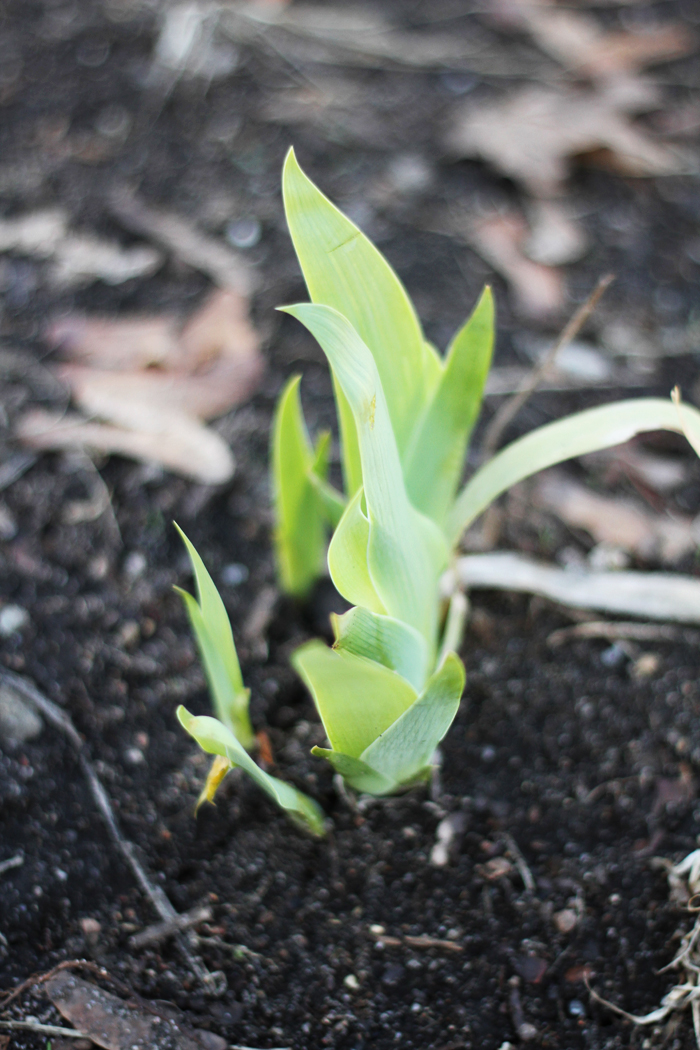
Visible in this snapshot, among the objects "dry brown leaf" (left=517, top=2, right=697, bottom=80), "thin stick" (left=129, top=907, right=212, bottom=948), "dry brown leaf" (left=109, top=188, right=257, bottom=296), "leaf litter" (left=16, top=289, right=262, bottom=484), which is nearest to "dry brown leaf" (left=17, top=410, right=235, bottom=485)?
"leaf litter" (left=16, top=289, right=262, bottom=484)

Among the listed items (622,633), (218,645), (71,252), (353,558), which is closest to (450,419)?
(353,558)

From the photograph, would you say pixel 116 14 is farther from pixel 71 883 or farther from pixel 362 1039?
pixel 362 1039

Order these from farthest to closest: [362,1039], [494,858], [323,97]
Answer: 1. [323,97]
2. [494,858]
3. [362,1039]

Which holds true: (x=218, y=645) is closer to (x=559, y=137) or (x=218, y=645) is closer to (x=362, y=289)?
(x=362, y=289)

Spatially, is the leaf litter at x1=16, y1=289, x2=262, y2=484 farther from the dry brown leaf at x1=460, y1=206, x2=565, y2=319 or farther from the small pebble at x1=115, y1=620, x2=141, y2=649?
the dry brown leaf at x1=460, y1=206, x2=565, y2=319

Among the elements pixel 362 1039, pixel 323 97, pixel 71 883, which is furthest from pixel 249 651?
pixel 323 97

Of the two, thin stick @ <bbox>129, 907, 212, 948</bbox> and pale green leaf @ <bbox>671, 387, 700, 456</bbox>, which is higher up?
pale green leaf @ <bbox>671, 387, 700, 456</bbox>
